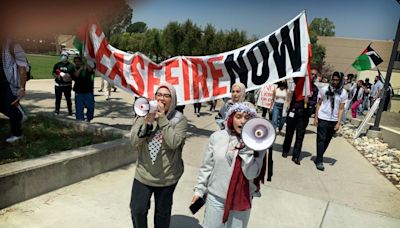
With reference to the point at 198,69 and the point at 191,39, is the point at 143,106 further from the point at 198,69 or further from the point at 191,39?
the point at 191,39

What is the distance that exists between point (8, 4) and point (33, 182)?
409 cm

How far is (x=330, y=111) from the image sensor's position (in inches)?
265

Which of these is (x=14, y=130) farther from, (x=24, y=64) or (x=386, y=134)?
(x=386, y=134)

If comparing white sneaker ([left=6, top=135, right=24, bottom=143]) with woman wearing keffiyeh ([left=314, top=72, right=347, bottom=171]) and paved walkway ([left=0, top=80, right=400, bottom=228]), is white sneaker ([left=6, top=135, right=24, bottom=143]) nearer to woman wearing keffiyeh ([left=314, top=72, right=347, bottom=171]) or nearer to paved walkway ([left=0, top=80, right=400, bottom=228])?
paved walkway ([left=0, top=80, right=400, bottom=228])

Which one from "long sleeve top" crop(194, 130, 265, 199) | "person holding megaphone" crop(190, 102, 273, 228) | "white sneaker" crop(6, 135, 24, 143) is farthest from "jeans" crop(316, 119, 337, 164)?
"white sneaker" crop(6, 135, 24, 143)

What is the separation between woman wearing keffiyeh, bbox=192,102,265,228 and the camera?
2.88m

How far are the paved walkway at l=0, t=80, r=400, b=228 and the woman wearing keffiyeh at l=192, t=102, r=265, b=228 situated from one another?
1.17m

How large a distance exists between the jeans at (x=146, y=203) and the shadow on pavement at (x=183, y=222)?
26.6 inches

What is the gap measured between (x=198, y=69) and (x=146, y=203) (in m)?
4.89

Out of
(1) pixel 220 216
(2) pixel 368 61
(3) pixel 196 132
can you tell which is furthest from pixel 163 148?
(2) pixel 368 61

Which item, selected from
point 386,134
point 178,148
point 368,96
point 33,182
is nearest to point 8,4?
point 178,148

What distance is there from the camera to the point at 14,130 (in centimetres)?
529

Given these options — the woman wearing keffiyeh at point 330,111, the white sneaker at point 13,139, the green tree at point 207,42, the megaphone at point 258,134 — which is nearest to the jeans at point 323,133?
the woman wearing keffiyeh at point 330,111

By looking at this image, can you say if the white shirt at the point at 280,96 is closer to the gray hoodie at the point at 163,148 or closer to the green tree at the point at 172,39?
the gray hoodie at the point at 163,148
